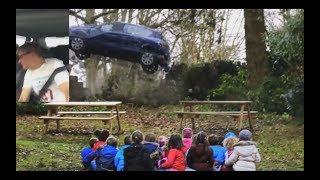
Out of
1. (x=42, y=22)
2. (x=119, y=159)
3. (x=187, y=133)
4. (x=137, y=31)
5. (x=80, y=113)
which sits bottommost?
(x=119, y=159)

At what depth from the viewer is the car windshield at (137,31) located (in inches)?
298

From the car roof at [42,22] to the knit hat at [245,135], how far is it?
2624mm

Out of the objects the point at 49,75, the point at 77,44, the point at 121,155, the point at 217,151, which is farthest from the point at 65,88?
the point at 217,151

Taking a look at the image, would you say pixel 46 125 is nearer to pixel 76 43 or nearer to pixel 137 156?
pixel 76 43

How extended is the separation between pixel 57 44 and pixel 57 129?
1.12 meters

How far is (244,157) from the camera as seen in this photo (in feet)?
24.2

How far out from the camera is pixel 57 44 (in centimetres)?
759

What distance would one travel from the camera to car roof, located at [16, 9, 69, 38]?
24.8 feet

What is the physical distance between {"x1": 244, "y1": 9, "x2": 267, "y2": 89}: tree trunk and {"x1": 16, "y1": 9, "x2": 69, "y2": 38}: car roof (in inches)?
94.1

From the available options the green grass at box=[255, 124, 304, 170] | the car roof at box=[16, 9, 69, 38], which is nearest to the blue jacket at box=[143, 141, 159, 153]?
the green grass at box=[255, 124, 304, 170]

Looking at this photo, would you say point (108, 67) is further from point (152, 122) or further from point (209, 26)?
point (209, 26)

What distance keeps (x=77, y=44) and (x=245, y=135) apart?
249cm
